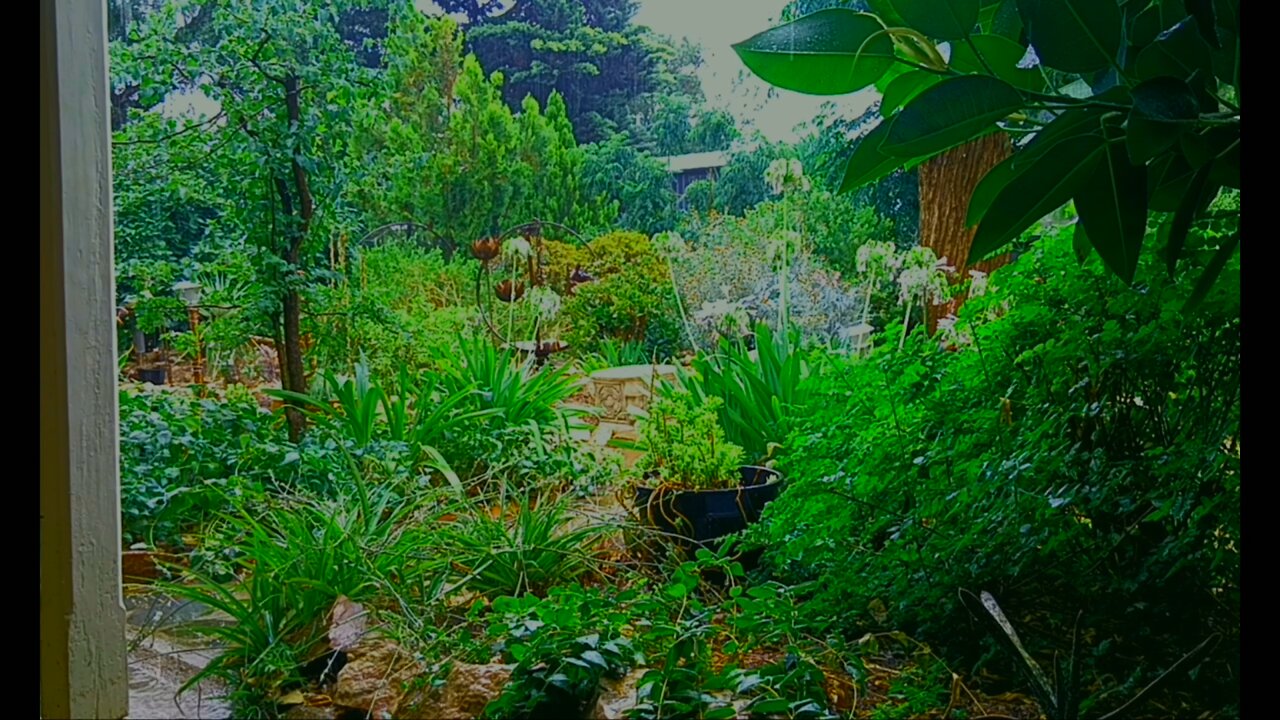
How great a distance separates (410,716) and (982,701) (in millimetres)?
760

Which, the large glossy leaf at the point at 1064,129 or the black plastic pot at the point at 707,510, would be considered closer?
the large glossy leaf at the point at 1064,129

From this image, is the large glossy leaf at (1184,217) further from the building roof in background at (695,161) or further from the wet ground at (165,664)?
the wet ground at (165,664)

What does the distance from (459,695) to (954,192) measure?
1.23 m

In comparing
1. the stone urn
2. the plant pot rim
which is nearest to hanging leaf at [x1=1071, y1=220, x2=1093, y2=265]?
the plant pot rim

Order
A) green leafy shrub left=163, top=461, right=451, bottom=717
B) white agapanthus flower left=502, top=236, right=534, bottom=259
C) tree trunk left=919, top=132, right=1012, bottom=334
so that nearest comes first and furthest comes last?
green leafy shrub left=163, top=461, right=451, bottom=717 → tree trunk left=919, top=132, right=1012, bottom=334 → white agapanthus flower left=502, top=236, right=534, bottom=259

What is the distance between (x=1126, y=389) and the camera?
1.46 meters

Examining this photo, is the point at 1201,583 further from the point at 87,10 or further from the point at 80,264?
the point at 87,10

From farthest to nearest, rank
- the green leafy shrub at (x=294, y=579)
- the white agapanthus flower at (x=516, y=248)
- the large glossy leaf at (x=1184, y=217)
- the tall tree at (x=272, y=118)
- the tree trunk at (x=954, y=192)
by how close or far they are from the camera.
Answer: the white agapanthus flower at (x=516, y=248)
the tall tree at (x=272, y=118)
the tree trunk at (x=954, y=192)
the green leafy shrub at (x=294, y=579)
the large glossy leaf at (x=1184, y=217)

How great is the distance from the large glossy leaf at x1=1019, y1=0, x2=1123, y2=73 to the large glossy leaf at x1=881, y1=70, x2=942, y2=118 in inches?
4.7

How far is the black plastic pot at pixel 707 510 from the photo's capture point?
214cm

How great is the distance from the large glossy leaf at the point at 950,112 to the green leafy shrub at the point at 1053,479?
0.42 m

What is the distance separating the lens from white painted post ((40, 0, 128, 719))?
1441 millimetres

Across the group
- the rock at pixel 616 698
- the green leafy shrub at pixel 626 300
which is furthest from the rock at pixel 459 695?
the green leafy shrub at pixel 626 300

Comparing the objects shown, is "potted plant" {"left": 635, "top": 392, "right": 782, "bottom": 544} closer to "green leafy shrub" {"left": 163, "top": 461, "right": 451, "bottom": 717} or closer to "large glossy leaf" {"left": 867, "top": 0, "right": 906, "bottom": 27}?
"green leafy shrub" {"left": 163, "top": 461, "right": 451, "bottom": 717}
